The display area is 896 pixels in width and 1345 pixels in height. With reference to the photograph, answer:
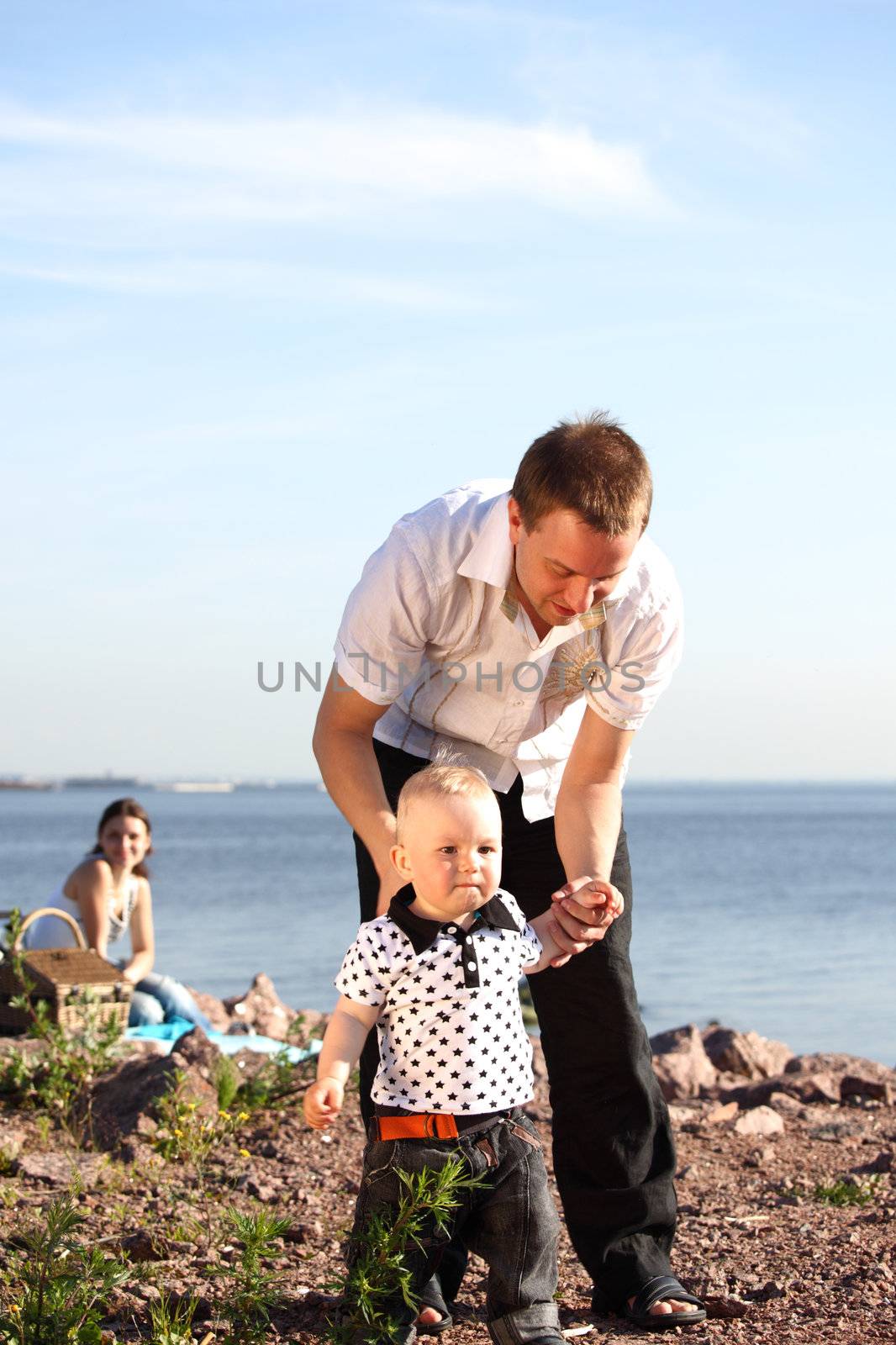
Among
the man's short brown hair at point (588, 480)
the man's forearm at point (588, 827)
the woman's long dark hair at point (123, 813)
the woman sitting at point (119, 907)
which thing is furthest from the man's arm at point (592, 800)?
the woman's long dark hair at point (123, 813)

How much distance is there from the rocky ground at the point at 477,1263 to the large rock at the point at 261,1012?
108 inches

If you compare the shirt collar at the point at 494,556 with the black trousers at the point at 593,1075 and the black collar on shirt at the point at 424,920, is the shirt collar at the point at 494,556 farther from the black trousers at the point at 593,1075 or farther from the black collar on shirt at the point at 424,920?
the black collar on shirt at the point at 424,920

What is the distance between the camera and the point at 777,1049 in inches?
348

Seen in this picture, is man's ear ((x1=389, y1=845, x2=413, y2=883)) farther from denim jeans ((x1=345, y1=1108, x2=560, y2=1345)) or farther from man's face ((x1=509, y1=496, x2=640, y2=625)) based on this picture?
man's face ((x1=509, y1=496, x2=640, y2=625))

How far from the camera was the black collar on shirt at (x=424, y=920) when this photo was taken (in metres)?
3.13

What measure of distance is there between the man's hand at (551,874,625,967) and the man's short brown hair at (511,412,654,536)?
819 millimetres

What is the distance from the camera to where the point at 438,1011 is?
3.11 metres

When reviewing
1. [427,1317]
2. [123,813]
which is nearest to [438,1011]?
[427,1317]

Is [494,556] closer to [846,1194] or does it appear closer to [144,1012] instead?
[846,1194]

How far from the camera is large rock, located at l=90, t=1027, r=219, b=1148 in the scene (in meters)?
5.25

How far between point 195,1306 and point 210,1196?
1.15 metres

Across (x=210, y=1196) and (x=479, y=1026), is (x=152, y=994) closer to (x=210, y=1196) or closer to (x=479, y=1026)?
(x=210, y=1196)

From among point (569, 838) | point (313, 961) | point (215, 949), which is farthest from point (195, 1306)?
point (215, 949)

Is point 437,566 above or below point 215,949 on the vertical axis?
above
